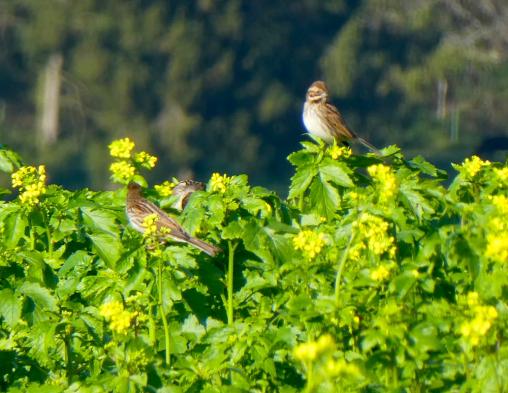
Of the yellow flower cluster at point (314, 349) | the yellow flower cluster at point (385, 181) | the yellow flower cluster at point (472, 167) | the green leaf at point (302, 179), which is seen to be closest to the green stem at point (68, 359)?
the green leaf at point (302, 179)

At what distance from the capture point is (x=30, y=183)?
702 cm

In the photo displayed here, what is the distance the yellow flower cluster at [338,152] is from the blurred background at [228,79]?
4306cm

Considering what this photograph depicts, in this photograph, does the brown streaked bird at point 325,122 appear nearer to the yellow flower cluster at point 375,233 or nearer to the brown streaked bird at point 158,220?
the brown streaked bird at point 158,220

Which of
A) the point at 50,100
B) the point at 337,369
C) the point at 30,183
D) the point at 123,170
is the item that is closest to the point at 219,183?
the point at 123,170

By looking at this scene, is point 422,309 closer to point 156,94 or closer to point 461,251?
point 461,251

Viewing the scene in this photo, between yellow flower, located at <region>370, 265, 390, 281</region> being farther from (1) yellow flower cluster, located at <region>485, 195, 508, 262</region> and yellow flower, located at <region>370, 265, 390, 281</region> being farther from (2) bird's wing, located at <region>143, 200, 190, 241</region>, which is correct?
(2) bird's wing, located at <region>143, 200, 190, 241</region>

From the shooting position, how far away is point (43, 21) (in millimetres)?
54469

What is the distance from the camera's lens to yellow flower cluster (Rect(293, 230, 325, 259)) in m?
5.97

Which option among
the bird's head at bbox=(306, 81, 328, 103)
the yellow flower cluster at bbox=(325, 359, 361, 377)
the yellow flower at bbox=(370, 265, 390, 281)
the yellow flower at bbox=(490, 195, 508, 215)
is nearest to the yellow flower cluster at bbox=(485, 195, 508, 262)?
the yellow flower at bbox=(490, 195, 508, 215)

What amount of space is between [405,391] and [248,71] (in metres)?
49.7

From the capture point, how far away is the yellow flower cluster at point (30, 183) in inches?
272

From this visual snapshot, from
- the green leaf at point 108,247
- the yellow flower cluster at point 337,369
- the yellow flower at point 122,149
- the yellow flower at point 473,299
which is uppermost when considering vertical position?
the yellow flower at point 122,149

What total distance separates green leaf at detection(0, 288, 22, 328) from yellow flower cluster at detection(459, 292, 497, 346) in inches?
83.6

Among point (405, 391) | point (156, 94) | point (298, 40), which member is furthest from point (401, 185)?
point (298, 40)
